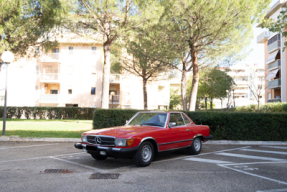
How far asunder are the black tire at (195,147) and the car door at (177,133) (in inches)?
10.9

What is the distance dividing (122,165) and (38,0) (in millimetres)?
15985

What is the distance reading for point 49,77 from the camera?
40344mm

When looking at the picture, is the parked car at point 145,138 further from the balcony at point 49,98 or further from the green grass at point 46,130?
the balcony at point 49,98

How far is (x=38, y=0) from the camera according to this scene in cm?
1842

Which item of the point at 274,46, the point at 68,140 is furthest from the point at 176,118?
the point at 274,46

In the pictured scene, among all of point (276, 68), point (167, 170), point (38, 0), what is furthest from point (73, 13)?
point (276, 68)

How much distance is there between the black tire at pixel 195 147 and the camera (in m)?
8.31

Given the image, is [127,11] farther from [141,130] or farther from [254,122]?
Answer: [141,130]

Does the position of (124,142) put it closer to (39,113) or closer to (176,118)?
(176,118)

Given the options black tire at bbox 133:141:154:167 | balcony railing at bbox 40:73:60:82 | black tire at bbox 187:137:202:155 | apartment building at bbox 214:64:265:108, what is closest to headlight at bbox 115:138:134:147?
black tire at bbox 133:141:154:167

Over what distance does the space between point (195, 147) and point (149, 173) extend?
3.04 metres

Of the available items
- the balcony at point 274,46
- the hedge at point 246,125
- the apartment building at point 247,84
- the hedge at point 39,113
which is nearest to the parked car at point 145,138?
the hedge at point 246,125

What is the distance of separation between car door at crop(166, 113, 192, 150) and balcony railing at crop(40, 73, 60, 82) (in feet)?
116

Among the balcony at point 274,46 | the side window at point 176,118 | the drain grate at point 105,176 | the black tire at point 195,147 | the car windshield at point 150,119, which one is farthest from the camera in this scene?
the balcony at point 274,46
